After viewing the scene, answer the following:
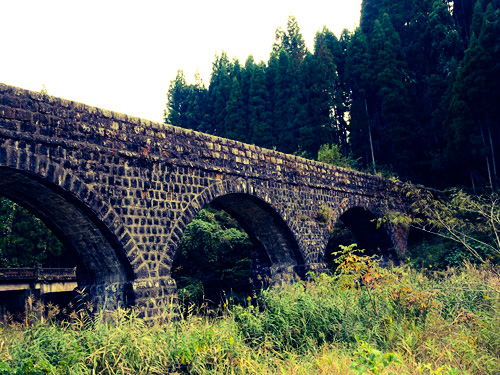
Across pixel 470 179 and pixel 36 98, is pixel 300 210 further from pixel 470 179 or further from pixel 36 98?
pixel 470 179

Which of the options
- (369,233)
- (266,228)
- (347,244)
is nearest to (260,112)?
(347,244)

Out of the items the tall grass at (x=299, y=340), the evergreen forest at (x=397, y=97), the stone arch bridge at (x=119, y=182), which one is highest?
the evergreen forest at (x=397, y=97)

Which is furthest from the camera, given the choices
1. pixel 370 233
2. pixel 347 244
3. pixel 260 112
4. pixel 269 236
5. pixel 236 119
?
pixel 236 119

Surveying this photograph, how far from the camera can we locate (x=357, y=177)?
16141mm

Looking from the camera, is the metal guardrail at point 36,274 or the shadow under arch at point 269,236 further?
the metal guardrail at point 36,274

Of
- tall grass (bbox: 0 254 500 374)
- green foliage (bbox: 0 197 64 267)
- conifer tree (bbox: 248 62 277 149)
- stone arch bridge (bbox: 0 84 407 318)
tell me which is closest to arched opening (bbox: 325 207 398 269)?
stone arch bridge (bbox: 0 84 407 318)

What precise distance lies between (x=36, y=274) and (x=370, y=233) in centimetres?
1446

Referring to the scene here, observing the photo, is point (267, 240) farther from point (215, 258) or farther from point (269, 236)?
point (215, 258)

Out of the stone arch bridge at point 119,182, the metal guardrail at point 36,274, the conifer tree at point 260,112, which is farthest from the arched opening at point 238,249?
the conifer tree at point 260,112

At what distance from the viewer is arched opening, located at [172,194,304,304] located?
42.5 ft

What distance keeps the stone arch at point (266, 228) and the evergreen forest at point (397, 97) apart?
913 centimetres

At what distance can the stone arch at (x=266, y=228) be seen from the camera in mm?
12141

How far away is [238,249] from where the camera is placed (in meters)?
19.5

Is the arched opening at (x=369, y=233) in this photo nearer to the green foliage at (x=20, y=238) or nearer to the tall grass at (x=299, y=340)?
the tall grass at (x=299, y=340)
